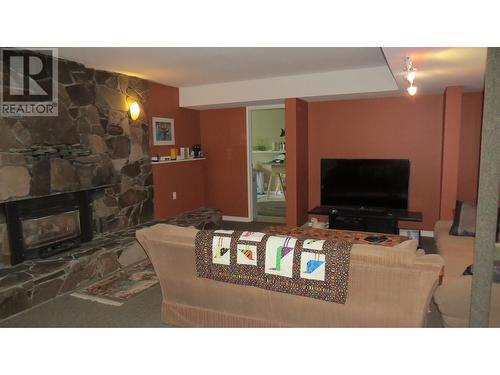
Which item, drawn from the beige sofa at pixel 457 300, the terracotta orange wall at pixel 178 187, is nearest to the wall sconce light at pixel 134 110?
the terracotta orange wall at pixel 178 187

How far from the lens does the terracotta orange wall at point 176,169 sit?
19.3 ft

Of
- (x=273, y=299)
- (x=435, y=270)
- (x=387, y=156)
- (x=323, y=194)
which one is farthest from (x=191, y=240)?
(x=387, y=156)

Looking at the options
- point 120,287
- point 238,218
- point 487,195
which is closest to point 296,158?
point 238,218

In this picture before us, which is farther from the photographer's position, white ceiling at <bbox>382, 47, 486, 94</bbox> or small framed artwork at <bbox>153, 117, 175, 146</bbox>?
small framed artwork at <bbox>153, 117, 175, 146</bbox>

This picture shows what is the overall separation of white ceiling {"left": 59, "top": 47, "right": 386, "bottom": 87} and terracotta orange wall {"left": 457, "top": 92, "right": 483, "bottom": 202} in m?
1.62

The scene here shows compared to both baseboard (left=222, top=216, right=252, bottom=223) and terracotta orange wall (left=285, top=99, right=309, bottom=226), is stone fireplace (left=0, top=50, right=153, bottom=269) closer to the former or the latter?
baseboard (left=222, top=216, right=252, bottom=223)

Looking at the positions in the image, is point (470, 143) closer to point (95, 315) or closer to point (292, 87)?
point (292, 87)

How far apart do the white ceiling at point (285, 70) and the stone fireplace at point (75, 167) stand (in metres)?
0.39

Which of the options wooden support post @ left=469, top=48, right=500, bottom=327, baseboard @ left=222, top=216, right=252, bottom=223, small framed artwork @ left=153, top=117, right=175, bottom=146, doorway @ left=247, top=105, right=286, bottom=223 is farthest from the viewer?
doorway @ left=247, top=105, right=286, bottom=223

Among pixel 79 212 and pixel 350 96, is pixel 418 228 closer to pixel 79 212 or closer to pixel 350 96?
pixel 350 96

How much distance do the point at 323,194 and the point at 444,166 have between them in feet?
5.99

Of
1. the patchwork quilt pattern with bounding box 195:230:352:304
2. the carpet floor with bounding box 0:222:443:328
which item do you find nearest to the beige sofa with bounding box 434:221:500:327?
the carpet floor with bounding box 0:222:443:328

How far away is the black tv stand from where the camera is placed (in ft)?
17.2

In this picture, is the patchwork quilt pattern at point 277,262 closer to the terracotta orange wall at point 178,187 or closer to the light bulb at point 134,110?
the light bulb at point 134,110
